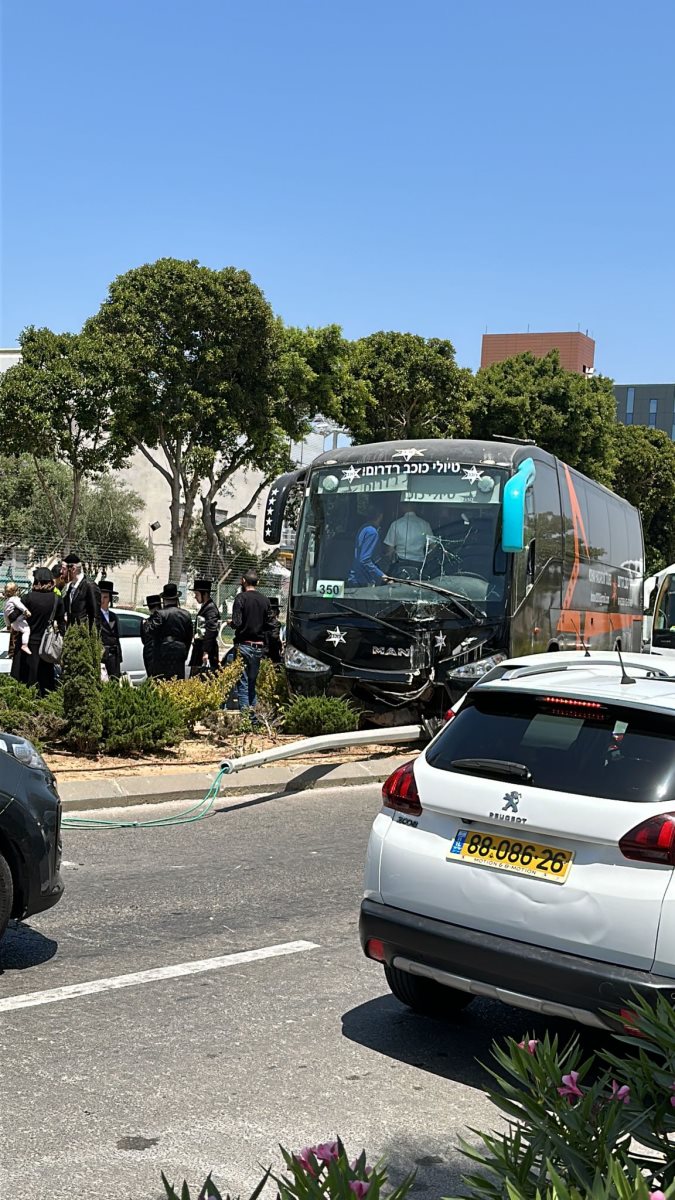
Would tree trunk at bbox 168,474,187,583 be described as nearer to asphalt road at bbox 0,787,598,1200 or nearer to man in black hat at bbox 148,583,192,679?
man in black hat at bbox 148,583,192,679

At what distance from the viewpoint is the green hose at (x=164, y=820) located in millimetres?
9391

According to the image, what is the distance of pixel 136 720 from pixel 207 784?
3.63 ft

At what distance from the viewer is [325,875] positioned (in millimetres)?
8086

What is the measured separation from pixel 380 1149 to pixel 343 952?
7.53 feet

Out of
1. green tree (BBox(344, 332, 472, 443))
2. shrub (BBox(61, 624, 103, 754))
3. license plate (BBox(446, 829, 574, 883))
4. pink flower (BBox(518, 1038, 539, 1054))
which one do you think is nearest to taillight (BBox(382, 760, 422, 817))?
license plate (BBox(446, 829, 574, 883))

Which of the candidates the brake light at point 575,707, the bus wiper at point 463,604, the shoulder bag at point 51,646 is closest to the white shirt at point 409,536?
the bus wiper at point 463,604

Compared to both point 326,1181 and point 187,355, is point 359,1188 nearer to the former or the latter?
point 326,1181

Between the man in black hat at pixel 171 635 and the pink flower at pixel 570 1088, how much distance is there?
1193 centimetres

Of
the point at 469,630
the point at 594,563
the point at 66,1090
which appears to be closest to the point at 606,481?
the point at 594,563

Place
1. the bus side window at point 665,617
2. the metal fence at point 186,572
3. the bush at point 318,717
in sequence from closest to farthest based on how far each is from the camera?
the bush at point 318,717 < the bus side window at point 665,617 < the metal fence at point 186,572

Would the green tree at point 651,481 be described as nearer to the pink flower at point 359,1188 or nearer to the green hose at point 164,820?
the green hose at point 164,820

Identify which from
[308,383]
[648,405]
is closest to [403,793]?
[308,383]

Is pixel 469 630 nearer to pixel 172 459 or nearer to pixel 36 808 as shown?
pixel 36 808

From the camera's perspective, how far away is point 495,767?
191 inches
